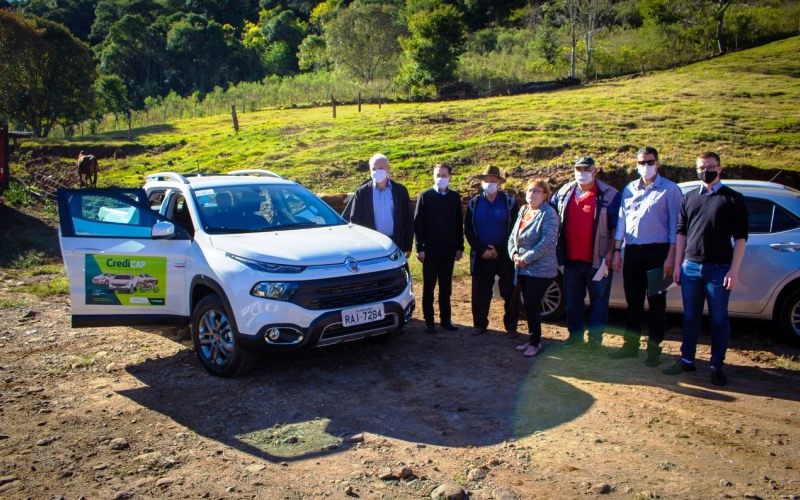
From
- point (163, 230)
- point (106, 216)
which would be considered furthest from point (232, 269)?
point (106, 216)

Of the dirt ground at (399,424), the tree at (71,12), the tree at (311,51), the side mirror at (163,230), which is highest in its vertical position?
the tree at (71,12)

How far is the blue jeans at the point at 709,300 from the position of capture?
5.42 m

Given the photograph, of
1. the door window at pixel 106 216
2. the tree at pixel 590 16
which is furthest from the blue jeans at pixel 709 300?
the tree at pixel 590 16

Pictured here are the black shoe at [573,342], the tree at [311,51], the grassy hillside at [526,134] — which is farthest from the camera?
the tree at [311,51]

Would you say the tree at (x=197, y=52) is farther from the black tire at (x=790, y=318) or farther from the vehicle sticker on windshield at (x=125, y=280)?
the black tire at (x=790, y=318)

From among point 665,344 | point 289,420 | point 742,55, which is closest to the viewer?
point 289,420

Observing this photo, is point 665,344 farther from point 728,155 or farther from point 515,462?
point 728,155

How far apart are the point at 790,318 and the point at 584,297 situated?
2.02 metres

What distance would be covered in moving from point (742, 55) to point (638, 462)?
3872 centimetres

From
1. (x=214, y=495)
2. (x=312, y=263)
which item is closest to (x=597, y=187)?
(x=312, y=263)

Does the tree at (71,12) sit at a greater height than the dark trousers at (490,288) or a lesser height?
greater

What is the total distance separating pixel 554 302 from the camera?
7.63 metres

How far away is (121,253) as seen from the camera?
20.3 ft

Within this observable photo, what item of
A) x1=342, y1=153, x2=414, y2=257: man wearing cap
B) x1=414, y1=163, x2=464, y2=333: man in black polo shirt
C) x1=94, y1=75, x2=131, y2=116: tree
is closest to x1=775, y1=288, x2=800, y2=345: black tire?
x1=414, y1=163, x2=464, y2=333: man in black polo shirt
